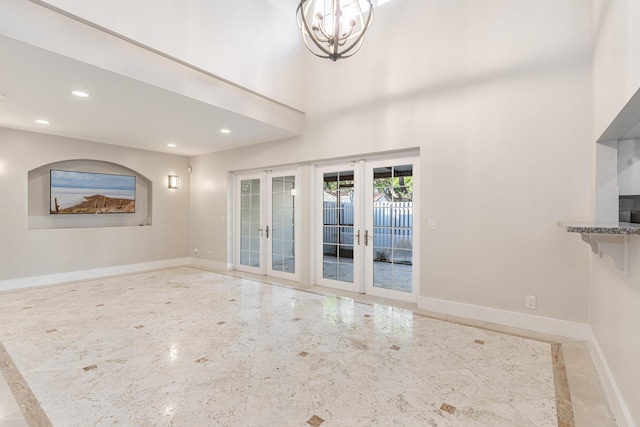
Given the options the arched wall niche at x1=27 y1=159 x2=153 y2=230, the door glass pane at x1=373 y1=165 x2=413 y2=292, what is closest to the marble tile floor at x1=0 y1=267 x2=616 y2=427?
the door glass pane at x1=373 y1=165 x2=413 y2=292

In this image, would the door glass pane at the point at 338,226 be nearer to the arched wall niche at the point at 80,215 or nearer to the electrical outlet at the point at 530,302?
the electrical outlet at the point at 530,302

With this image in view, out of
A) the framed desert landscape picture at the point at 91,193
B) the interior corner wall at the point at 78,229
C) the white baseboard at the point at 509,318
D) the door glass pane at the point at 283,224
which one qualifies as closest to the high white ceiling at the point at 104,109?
the interior corner wall at the point at 78,229

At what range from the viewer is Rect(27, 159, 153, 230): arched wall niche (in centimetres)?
533

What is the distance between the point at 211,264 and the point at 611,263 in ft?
21.6

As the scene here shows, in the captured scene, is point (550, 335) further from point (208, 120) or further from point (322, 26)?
point (208, 120)

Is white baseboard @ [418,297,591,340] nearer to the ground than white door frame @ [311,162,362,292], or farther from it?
nearer to the ground

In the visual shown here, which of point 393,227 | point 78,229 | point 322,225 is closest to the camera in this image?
point 393,227

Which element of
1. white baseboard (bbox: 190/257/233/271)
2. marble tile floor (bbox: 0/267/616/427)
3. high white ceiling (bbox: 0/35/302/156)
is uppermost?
high white ceiling (bbox: 0/35/302/156)

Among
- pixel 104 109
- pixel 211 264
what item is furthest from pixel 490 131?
pixel 211 264

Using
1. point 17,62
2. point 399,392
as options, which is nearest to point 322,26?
point 17,62

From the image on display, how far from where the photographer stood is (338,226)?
5039 mm

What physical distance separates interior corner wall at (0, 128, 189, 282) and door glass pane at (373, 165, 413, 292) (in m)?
4.92

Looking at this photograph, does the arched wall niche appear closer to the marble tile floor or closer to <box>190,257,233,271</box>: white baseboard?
<box>190,257,233,271</box>: white baseboard

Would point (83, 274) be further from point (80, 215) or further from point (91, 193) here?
point (91, 193)
